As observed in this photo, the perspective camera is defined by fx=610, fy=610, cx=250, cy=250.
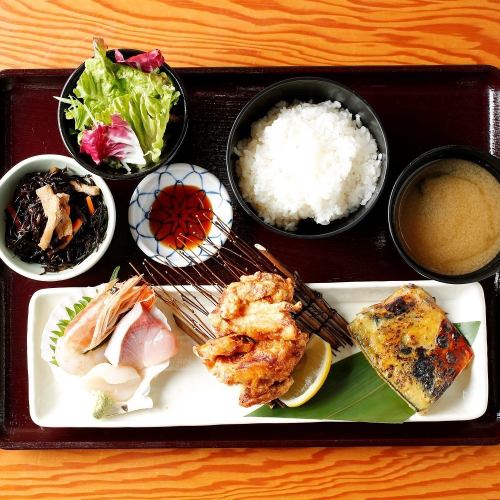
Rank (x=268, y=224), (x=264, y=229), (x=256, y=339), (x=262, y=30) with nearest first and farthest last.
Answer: (x=256, y=339) < (x=268, y=224) < (x=264, y=229) < (x=262, y=30)

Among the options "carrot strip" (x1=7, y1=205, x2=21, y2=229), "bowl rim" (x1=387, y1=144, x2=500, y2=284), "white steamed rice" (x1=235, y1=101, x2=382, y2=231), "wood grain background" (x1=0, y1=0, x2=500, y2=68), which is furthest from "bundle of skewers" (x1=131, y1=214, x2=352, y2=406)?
"wood grain background" (x1=0, y1=0, x2=500, y2=68)

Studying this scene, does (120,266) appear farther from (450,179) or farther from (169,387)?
(450,179)

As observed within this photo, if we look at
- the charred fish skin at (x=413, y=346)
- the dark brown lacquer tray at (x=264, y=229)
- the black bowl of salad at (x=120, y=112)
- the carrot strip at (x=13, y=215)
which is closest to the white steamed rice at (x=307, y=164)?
the dark brown lacquer tray at (x=264, y=229)

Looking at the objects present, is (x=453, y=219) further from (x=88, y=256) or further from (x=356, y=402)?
(x=88, y=256)

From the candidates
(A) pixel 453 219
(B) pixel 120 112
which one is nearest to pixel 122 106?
(B) pixel 120 112

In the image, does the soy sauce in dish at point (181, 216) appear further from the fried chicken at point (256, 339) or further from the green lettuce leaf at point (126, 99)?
the fried chicken at point (256, 339)

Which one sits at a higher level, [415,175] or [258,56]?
[258,56]
